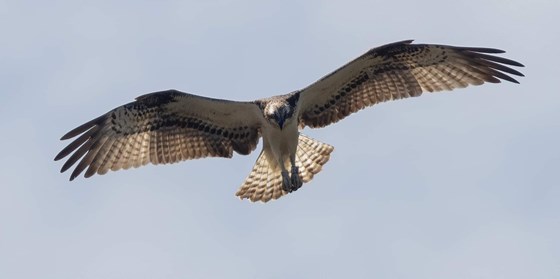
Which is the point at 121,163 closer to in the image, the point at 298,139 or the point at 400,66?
the point at 298,139

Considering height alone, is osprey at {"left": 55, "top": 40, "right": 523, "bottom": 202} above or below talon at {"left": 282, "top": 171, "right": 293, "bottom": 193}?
above

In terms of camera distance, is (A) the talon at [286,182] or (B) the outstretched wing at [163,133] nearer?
(B) the outstretched wing at [163,133]

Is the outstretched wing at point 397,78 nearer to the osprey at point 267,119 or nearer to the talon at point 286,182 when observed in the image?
the osprey at point 267,119

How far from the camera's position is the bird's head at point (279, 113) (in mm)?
15031

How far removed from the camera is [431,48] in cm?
1602

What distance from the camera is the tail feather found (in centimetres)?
1628

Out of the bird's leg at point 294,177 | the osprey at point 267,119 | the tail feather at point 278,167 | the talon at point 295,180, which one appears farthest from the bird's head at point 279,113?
the tail feather at point 278,167

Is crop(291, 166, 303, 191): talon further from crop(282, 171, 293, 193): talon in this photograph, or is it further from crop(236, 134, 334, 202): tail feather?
crop(236, 134, 334, 202): tail feather

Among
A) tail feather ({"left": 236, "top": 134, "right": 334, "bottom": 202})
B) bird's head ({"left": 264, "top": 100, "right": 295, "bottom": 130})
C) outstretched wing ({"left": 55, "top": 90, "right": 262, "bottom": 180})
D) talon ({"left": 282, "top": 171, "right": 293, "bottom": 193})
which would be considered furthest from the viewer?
tail feather ({"left": 236, "top": 134, "right": 334, "bottom": 202})

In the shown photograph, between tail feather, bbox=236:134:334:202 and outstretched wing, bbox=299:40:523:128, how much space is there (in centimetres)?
32

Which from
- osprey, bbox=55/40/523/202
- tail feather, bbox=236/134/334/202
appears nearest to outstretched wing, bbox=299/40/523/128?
osprey, bbox=55/40/523/202

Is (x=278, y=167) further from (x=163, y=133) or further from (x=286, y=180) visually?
(x=163, y=133)

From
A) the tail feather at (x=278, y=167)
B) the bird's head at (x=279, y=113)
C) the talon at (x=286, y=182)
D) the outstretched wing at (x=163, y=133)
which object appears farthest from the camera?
the tail feather at (x=278, y=167)

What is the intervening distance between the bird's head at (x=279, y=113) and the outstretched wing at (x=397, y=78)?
717mm
